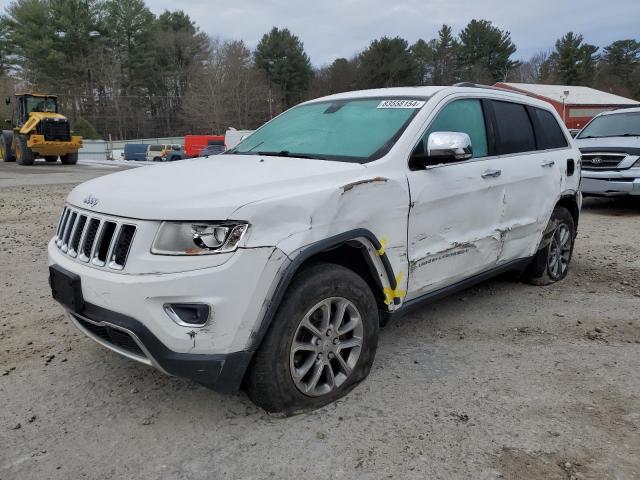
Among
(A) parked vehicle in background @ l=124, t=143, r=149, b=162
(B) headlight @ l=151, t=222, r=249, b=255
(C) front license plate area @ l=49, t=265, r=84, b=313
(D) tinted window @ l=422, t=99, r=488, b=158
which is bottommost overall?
(A) parked vehicle in background @ l=124, t=143, r=149, b=162

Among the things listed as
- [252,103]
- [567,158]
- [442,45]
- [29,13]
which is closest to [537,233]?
[567,158]

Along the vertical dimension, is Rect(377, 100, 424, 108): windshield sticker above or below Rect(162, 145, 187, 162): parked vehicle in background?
above

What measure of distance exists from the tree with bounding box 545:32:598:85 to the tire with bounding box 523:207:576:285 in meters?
85.4

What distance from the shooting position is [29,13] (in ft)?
177

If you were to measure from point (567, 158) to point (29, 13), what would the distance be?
6207 cm

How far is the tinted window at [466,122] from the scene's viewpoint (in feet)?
12.2

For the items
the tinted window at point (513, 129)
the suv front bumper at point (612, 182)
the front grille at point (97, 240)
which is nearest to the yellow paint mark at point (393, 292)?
the front grille at point (97, 240)

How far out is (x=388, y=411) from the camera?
9.68 ft

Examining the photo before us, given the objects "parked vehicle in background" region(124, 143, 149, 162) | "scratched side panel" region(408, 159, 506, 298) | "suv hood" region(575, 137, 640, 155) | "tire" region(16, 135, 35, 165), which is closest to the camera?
"scratched side panel" region(408, 159, 506, 298)

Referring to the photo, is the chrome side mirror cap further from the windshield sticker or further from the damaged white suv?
the windshield sticker

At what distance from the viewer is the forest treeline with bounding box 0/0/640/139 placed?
54906 millimetres

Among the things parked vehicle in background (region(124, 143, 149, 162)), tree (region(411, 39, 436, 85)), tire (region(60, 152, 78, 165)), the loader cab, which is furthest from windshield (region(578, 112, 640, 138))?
tree (region(411, 39, 436, 85))

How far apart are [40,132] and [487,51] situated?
69.9 meters

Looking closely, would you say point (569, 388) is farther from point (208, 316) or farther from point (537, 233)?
point (208, 316)
